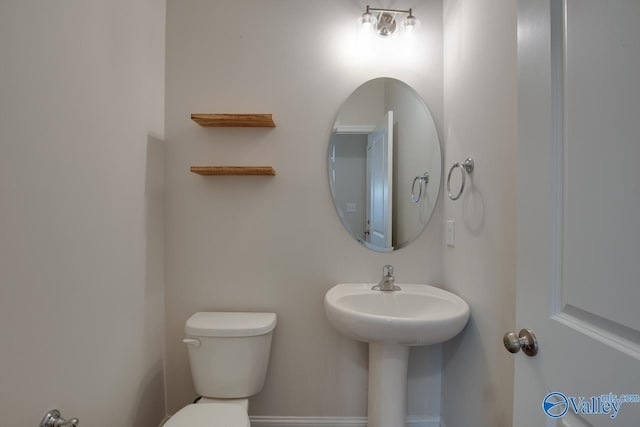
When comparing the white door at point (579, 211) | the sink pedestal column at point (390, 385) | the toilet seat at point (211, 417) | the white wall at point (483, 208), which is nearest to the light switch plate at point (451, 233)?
the white wall at point (483, 208)

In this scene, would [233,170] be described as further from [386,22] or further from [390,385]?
[390,385]

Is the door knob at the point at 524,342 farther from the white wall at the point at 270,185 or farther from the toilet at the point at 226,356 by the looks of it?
the toilet at the point at 226,356

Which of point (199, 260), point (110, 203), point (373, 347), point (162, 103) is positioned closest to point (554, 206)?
point (373, 347)

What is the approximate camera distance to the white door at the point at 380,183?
1.64 m

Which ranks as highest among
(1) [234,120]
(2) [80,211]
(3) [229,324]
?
(1) [234,120]

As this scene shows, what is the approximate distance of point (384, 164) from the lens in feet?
5.40

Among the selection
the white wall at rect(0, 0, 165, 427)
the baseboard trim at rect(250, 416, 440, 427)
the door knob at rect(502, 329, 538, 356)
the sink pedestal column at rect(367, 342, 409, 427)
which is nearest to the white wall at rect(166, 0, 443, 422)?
the baseboard trim at rect(250, 416, 440, 427)

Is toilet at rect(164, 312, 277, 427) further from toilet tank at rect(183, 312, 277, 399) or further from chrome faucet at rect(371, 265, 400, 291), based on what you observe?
chrome faucet at rect(371, 265, 400, 291)

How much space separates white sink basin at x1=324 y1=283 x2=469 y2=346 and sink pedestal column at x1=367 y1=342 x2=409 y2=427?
16 centimetres

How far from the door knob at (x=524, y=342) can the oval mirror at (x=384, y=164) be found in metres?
0.93

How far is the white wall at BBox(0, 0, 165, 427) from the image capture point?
2.66ft

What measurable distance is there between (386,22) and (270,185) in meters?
1.06

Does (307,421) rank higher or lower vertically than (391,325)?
lower

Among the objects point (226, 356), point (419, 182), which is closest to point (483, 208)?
point (419, 182)
